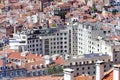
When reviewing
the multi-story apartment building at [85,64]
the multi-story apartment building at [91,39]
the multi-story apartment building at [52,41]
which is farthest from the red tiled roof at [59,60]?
the multi-story apartment building at [52,41]

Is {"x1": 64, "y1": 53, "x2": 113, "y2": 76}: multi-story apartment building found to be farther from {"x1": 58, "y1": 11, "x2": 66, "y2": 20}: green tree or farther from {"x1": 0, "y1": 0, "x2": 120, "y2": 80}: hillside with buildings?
{"x1": 58, "y1": 11, "x2": 66, "y2": 20}: green tree

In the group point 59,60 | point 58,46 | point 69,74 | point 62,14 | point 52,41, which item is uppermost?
point 62,14

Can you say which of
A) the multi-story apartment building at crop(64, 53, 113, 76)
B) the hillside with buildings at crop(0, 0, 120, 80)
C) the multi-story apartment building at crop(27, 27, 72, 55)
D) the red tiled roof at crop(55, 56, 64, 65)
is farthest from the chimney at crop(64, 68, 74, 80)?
the multi-story apartment building at crop(27, 27, 72, 55)

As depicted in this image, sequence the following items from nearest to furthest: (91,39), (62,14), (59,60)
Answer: (59,60) < (91,39) < (62,14)

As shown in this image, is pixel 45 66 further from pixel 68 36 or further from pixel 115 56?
pixel 68 36

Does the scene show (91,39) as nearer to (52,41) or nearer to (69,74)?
(52,41)

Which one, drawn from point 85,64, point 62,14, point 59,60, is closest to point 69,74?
point 85,64

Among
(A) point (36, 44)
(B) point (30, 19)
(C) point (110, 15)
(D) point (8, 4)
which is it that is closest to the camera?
(A) point (36, 44)

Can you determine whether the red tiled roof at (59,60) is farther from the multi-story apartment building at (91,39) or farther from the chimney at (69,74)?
the chimney at (69,74)

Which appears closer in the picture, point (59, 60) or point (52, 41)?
point (59, 60)

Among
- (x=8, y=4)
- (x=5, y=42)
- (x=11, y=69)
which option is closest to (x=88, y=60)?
(x=11, y=69)

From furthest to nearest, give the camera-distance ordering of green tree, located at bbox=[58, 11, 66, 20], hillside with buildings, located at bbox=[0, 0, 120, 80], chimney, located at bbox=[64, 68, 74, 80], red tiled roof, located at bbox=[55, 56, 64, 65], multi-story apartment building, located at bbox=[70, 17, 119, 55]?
1. green tree, located at bbox=[58, 11, 66, 20]
2. multi-story apartment building, located at bbox=[70, 17, 119, 55]
3. red tiled roof, located at bbox=[55, 56, 64, 65]
4. hillside with buildings, located at bbox=[0, 0, 120, 80]
5. chimney, located at bbox=[64, 68, 74, 80]
